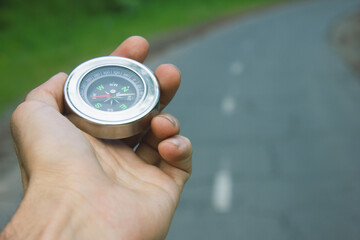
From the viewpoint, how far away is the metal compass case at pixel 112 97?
8.42ft

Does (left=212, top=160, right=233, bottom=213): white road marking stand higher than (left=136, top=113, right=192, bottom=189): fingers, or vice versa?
(left=136, top=113, right=192, bottom=189): fingers

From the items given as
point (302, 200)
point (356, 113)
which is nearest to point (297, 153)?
point (302, 200)

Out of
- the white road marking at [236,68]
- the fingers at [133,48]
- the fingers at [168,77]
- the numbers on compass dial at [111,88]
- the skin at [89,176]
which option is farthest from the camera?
the white road marking at [236,68]

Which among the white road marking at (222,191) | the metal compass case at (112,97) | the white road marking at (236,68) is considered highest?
the metal compass case at (112,97)

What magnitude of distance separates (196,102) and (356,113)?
314 cm

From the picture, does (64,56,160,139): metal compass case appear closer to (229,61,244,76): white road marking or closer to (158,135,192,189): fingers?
(158,135,192,189): fingers

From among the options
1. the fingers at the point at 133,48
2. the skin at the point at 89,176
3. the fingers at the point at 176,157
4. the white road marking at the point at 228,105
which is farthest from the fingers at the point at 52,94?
the white road marking at the point at 228,105

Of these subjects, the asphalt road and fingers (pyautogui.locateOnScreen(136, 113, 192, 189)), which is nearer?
fingers (pyautogui.locateOnScreen(136, 113, 192, 189))

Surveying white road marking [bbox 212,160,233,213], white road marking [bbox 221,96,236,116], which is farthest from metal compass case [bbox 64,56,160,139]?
white road marking [bbox 221,96,236,116]

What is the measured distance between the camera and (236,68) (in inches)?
482

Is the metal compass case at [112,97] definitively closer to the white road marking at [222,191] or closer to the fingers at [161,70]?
the fingers at [161,70]

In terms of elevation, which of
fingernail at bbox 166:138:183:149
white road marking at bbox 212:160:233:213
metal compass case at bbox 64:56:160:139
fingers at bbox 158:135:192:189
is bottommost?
white road marking at bbox 212:160:233:213

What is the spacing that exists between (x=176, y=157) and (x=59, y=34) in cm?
1313

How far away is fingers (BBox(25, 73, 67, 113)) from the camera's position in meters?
2.62
